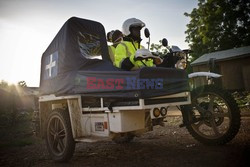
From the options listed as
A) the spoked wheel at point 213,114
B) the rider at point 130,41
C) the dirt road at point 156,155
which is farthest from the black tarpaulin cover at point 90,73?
the dirt road at point 156,155

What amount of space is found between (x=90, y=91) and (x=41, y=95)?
6.30 feet

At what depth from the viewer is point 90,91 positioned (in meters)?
3.61

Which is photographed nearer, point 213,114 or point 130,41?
point 213,114

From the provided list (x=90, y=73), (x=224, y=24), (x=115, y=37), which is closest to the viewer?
(x=90, y=73)

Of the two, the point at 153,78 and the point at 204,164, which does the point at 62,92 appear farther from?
the point at 204,164

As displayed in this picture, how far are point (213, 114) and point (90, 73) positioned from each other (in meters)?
2.32

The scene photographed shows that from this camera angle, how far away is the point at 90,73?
3625 millimetres

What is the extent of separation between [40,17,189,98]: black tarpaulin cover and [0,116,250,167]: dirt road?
109 centimetres

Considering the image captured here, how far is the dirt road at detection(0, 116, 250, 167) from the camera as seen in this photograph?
128 inches

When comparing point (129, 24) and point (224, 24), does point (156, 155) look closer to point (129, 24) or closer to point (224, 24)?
point (129, 24)

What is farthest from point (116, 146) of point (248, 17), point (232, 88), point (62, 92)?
point (248, 17)

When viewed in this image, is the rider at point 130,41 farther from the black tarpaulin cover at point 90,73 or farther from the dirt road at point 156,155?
the dirt road at point 156,155

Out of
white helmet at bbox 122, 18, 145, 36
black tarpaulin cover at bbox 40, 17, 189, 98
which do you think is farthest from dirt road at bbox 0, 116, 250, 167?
white helmet at bbox 122, 18, 145, 36

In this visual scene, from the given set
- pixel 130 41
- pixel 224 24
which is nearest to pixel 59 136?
pixel 130 41
